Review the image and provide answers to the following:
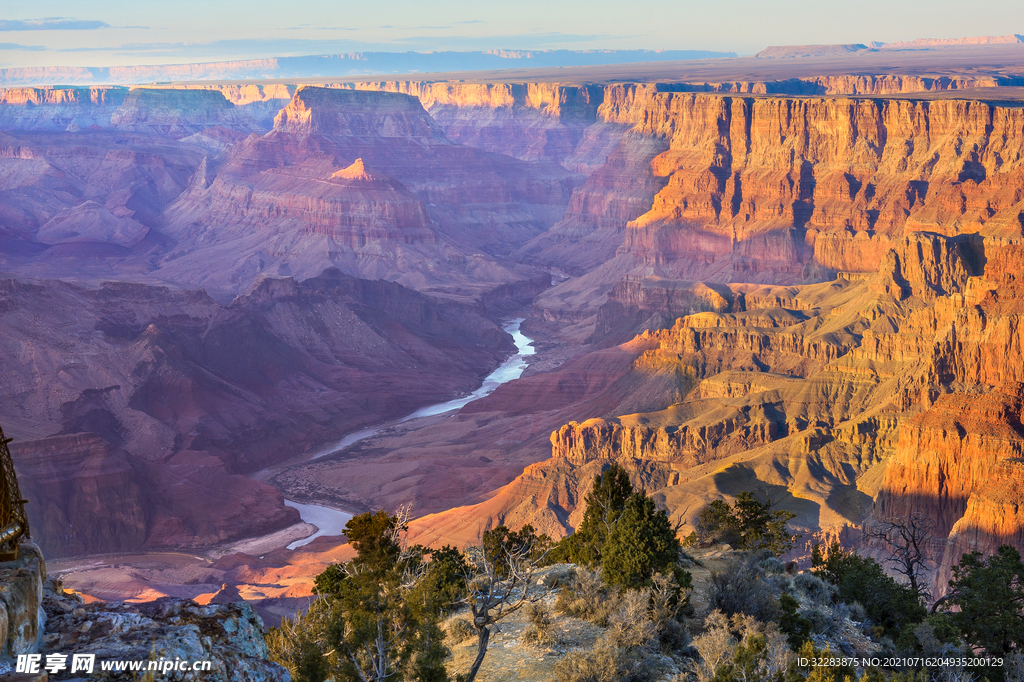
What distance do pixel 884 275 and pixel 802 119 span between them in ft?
239

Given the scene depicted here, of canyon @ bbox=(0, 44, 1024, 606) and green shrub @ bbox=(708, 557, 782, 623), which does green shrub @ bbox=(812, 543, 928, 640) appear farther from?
canyon @ bbox=(0, 44, 1024, 606)

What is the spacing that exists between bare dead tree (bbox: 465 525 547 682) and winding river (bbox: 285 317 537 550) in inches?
1284

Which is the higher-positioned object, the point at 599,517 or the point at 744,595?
the point at 744,595

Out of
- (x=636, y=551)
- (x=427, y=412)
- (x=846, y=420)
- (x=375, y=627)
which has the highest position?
(x=375, y=627)

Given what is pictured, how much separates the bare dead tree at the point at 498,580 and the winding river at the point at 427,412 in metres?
32.6

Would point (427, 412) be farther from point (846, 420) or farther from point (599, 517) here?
point (599, 517)

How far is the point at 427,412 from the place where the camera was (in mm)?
126062

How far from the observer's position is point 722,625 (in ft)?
84.8

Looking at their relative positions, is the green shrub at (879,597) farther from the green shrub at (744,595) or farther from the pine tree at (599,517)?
the pine tree at (599,517)

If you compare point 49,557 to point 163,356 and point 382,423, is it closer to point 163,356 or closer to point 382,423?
point 163,356

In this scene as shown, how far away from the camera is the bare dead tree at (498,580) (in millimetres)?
22016

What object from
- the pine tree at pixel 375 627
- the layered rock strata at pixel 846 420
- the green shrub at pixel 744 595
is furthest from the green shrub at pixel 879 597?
the pine tree at pixel 375 627

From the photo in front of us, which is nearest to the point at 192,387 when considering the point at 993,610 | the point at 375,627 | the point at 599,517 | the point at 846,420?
the point at 846,420

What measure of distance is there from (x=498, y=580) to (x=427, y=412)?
102m
